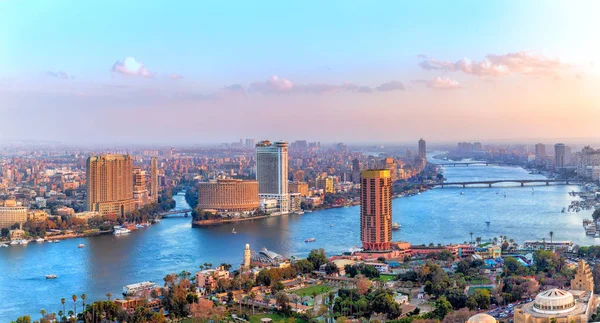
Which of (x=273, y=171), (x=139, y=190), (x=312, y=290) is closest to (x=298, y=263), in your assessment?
(x=312, y=290)

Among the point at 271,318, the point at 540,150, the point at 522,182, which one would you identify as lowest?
the point at 271,318

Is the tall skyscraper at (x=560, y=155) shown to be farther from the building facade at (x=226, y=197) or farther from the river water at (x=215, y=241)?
the building facade at (x=226, y=197)

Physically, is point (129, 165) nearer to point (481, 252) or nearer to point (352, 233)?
point (352, 233)

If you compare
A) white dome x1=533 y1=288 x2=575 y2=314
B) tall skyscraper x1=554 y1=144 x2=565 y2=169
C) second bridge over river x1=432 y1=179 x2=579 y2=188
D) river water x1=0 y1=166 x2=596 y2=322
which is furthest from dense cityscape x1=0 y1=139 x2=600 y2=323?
tall skyscraper x1=554 y1=144 x2=565 y2=169

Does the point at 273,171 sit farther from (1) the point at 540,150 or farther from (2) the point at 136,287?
(1) the point at 540,150

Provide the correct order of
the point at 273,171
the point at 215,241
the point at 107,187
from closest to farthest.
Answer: the point at 215,241
the point at 107,187
the point at 273,171

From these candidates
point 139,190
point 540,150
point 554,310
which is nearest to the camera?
point 554,310

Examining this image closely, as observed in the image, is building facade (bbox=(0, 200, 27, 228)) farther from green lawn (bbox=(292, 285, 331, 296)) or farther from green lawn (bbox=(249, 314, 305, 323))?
green lawn (bbox=(249, 314, 305, 323))
